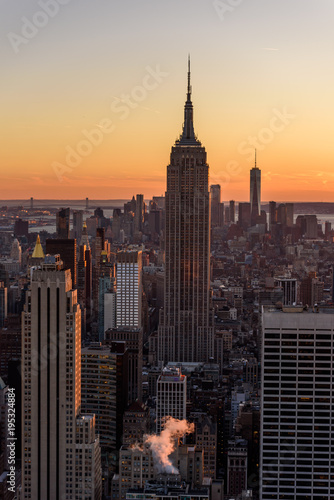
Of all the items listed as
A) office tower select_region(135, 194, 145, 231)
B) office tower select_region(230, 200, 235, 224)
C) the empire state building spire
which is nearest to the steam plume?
office tower select_region(135, 194, 145, 231)

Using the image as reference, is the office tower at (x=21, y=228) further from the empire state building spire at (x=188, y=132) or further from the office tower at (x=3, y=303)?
the empire state building spire at (x=188, y=132)

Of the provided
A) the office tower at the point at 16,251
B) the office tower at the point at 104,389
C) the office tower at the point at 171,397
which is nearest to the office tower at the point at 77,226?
the office tower at the point at 16,251

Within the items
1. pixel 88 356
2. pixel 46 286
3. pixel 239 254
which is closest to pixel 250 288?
pixel 239 254

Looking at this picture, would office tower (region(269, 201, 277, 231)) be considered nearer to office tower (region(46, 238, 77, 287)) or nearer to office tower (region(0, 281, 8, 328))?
office tower (region(46, 238, 77, 287))

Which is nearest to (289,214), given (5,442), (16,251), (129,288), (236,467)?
(129,288)

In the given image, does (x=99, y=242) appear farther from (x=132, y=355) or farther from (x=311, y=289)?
(x=132, y=355)

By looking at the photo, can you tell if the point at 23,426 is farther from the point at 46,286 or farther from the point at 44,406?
the point at 46,286

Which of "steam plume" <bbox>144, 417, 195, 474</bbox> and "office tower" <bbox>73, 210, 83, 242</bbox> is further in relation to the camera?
"office tower" <bbox>73, 210, 83, 242</bbox>
